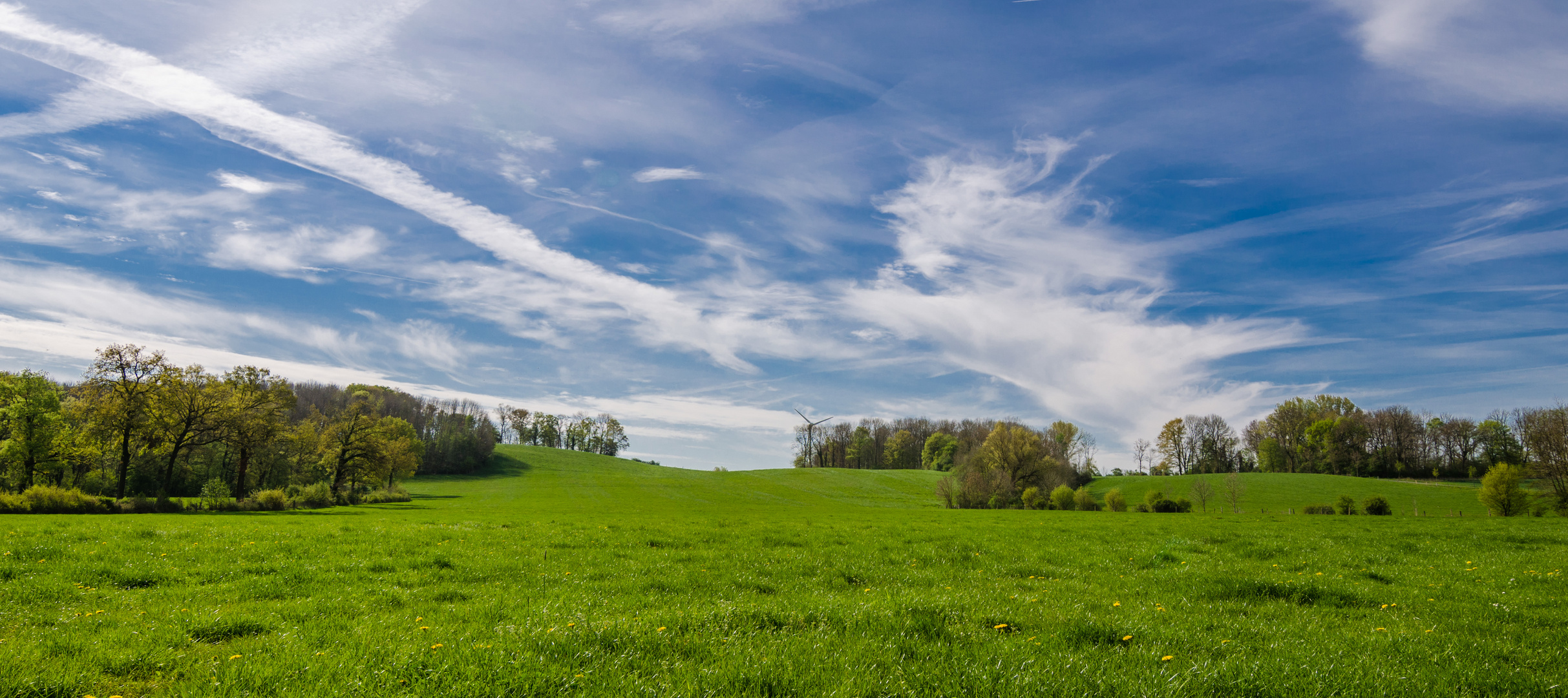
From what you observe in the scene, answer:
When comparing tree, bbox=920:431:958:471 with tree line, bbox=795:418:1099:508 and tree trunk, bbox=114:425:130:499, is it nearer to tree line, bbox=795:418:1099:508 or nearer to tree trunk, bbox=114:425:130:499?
tree line, bbox=795:418:1099:508

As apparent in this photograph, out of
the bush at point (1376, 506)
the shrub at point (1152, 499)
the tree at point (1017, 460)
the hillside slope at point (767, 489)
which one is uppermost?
the tree at point (1017, 460)

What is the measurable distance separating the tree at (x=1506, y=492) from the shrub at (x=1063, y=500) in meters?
36.3

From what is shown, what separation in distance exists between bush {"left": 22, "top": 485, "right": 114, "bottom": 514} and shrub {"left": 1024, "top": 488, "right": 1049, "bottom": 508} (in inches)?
3509

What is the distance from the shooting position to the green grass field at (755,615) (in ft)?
20.6

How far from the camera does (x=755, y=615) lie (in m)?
8.72

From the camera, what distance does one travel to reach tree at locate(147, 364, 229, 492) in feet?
193

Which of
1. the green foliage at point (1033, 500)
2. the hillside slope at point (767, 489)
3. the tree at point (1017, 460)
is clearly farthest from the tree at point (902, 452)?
the green foliage at point (1033, 500)

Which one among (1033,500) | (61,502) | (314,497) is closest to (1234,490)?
(1033,500)

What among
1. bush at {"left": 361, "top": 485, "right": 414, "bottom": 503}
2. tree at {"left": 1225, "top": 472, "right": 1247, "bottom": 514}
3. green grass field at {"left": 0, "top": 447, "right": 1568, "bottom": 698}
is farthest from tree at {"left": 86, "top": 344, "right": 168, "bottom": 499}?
tree at {"left": 1225, "top": 472, "right": 1247, "bottom": 514}

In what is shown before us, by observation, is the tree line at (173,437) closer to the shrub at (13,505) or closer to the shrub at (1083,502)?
the shrub at (13,505)

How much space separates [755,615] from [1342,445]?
17655 centimetres

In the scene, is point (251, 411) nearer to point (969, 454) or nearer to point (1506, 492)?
point (969, 454)

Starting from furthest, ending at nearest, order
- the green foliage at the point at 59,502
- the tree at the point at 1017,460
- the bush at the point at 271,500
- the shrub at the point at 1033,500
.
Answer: the tree at the point at 1017,460
the shrub at the point at 1033,500
the bush at the point at 271,500
the green foliage at the point at 59,502

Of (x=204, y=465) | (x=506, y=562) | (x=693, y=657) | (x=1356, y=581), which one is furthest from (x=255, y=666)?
(x=204, y=465)
